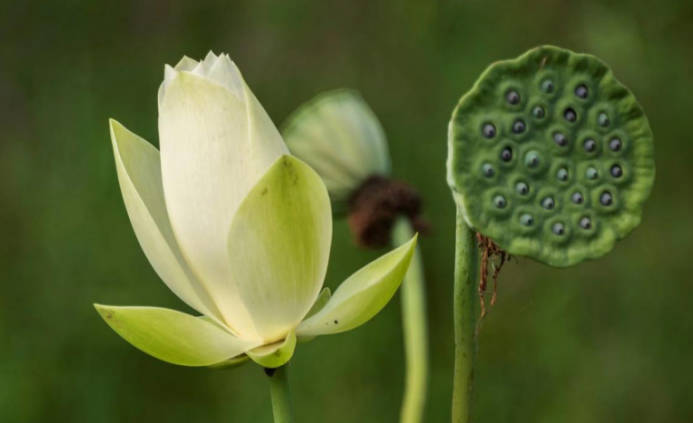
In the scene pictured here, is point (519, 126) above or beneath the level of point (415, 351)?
above

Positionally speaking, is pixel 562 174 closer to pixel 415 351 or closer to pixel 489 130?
pixel 489 130

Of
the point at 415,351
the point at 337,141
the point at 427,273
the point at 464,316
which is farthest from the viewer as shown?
the point at 427,273

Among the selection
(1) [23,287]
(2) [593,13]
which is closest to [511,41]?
(2) [593,13]

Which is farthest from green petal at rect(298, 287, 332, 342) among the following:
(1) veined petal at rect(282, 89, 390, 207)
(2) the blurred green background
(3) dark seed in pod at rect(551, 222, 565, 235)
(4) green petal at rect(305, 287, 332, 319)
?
(2) the blurred green background

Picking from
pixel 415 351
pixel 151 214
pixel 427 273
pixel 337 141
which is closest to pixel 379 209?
pixel 337 141

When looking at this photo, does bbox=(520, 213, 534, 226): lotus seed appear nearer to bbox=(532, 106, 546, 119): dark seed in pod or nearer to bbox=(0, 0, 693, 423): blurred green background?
bbox=(532, 106, 546, 119): dark seed in pod

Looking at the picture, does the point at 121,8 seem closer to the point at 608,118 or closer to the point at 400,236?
the point at 400,236

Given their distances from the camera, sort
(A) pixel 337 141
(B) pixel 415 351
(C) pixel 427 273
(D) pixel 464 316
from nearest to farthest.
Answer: (D) pixel 464 316 → (B) pixel 415 351 → (A) pixel 337 141 → (C) pixel 427 273
